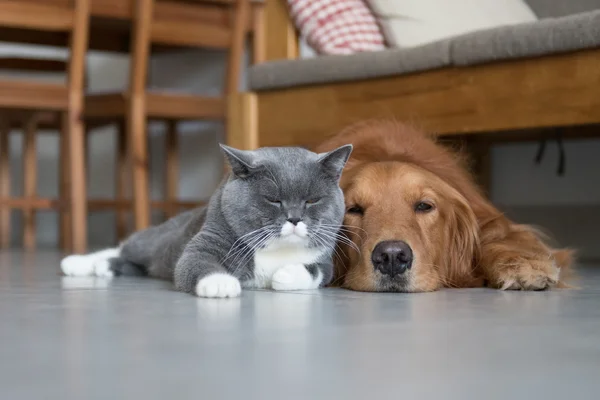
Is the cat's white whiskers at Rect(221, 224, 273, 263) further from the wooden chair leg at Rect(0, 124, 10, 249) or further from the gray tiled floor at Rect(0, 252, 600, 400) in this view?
the wooden chair leg at Rect(0, 124, 10, 249)

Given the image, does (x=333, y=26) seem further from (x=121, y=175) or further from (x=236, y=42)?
(x=121, y=175)

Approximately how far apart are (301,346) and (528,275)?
0.86 m

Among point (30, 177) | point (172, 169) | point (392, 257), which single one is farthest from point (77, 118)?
point (392, 257)

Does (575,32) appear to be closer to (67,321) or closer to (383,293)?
(383,293)

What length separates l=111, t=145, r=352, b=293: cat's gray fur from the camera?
1.68 m

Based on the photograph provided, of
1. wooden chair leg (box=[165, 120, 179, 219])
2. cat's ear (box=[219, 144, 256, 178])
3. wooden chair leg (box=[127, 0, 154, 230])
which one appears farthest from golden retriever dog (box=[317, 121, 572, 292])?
wooden chair leg (box=[165, 120, 179, 219])

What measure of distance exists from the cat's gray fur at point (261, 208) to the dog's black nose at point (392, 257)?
0.13 meters

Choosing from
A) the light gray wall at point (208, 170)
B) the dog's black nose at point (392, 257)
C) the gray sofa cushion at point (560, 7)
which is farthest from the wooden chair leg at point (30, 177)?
the dog's black nose at point (392, 257)

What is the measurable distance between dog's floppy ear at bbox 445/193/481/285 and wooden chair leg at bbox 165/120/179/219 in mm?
2536

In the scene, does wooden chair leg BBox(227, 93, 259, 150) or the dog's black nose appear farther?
wooden chair leg BBox(227, 93, 259, 150)

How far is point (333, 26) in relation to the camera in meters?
2.85

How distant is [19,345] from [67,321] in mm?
220

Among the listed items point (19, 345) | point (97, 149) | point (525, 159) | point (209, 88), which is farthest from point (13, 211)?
point (19, 345)

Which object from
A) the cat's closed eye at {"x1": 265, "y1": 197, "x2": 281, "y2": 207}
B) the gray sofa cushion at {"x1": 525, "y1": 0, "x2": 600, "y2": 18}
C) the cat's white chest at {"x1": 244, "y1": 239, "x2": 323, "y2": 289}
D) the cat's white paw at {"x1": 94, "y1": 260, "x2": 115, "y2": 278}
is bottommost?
the cat's white paw at {"x1": 94, "y1": 260, "x2": 115, "y2": 278}
